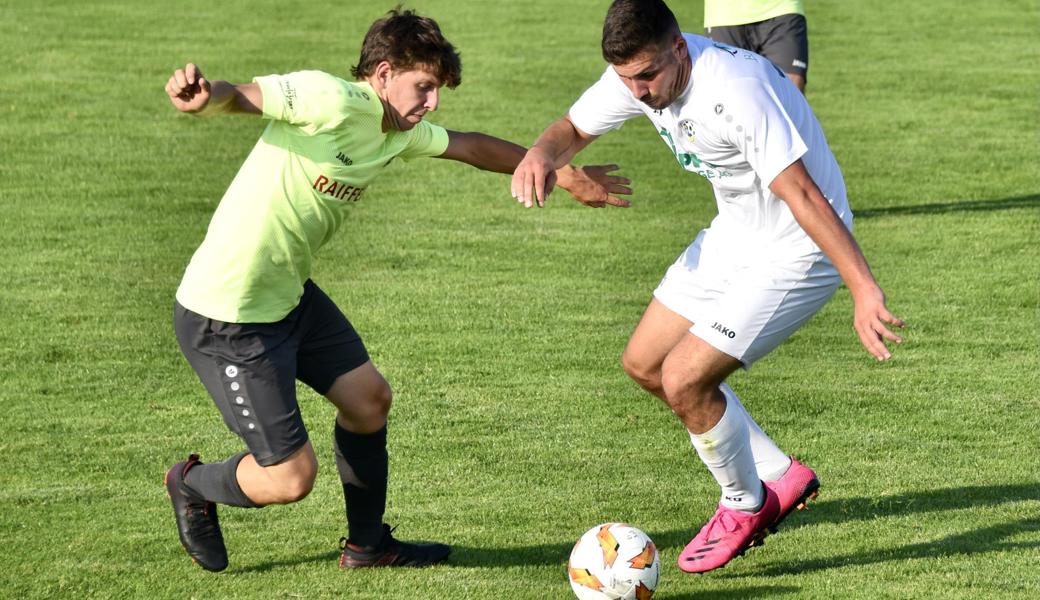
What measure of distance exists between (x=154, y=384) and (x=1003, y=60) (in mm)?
13498

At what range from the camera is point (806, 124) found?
19.7 ft

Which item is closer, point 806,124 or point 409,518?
point 806,124

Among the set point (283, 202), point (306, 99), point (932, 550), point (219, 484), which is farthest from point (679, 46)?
point (219, 484)

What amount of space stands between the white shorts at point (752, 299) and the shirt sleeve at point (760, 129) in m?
0.52

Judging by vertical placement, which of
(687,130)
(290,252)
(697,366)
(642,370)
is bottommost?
(642,370)

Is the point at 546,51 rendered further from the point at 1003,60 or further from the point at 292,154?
the point at 292,154

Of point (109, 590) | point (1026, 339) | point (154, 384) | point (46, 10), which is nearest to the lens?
point (109, 590)

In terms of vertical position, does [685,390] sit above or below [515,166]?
below

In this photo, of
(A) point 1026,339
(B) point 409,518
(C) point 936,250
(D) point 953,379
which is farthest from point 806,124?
(C) point 936,250

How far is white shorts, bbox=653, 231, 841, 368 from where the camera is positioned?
600cm

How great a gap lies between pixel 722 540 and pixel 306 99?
8.14 ft

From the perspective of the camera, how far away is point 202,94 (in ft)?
16.9

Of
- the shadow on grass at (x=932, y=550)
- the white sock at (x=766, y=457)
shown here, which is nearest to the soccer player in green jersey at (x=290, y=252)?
the white sock at (x=766, y=457)

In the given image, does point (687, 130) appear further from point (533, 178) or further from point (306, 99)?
point (306, 99)
